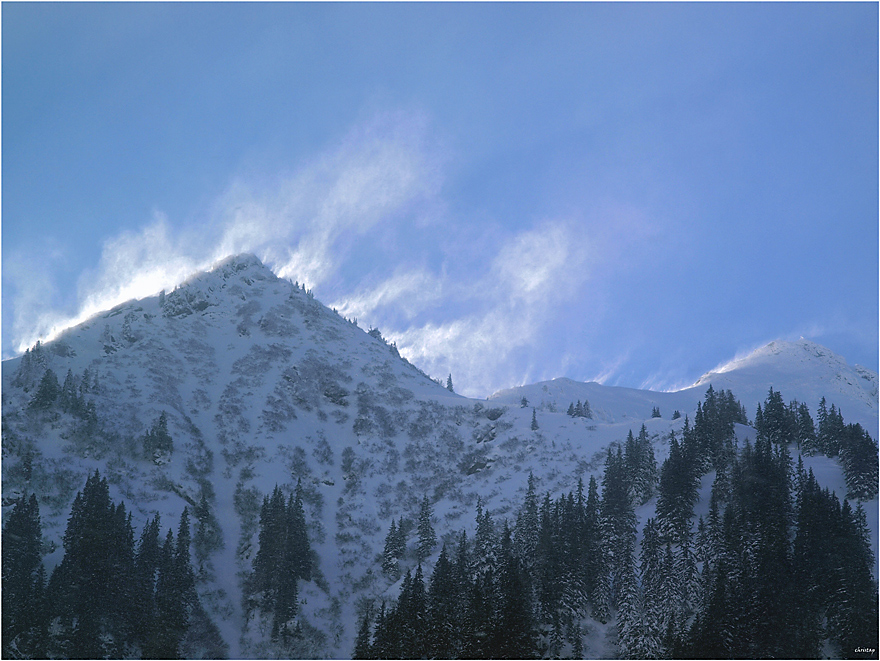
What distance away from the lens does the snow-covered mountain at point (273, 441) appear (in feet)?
368

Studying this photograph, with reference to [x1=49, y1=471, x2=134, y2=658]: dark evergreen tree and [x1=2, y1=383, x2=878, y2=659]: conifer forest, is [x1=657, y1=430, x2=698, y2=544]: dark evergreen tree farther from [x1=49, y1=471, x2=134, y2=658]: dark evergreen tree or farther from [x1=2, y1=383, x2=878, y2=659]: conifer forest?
[x1=49, y1=471, x2=134, y2=658]: dark evergreen tree

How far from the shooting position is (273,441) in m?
146

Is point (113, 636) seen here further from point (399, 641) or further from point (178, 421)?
point (178, 421)

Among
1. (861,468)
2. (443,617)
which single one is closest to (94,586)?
(443,617)

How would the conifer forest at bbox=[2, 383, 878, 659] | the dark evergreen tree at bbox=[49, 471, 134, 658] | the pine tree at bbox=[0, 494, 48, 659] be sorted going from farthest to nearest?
1. the dark evergreen tree at bbox=[49, 471, 134, 658]
2. the pine tree at bbox=[0, 494, 48, 659]
3. the conifer forest at bbox=[2, 383, 878, 659]

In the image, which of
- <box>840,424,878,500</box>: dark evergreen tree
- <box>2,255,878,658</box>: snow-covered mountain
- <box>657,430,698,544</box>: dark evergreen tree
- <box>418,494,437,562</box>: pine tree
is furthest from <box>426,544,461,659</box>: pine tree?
<box>840,424,878,500</box>: dark evergreen tree

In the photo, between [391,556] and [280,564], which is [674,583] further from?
[280,564]

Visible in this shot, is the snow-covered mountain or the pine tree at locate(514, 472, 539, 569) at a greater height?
the snow-covered mountain

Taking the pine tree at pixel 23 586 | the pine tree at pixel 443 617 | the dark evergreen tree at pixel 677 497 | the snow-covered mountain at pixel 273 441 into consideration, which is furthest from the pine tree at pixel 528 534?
the pine tree at pixel 23 586

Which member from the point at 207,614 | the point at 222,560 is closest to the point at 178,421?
the point at 222,560

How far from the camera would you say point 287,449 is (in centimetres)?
14475

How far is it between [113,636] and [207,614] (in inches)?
735

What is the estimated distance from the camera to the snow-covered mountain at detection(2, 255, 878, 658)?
368 feet

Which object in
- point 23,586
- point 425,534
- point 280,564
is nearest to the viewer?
point 23,586
